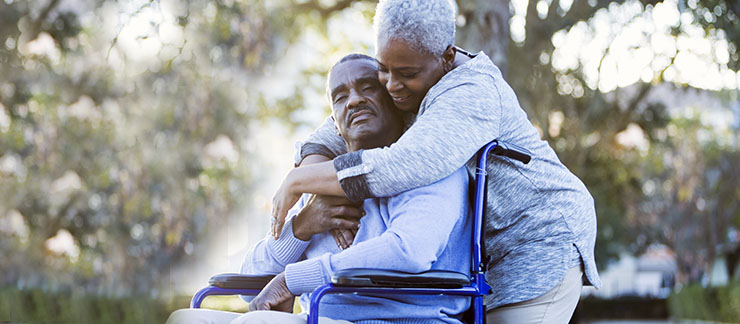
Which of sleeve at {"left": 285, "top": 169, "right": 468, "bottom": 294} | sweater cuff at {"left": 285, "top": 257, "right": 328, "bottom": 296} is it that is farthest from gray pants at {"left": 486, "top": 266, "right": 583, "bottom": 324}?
sweater cuff at {"left": 285, "top": 257, "right": 328, "bottom": 296}

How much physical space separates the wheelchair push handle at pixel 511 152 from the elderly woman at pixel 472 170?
0.03 m

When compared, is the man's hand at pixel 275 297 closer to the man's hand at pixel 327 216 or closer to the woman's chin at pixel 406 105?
the man's hand at pixel 327 216

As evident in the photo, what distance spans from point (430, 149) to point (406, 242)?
0.23 m

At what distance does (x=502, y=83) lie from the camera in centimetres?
201

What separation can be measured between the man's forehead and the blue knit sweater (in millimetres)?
347

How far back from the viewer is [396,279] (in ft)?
5.56

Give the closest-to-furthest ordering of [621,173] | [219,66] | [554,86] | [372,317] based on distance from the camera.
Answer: [372,317], [554,86], [219,66], [621,173]

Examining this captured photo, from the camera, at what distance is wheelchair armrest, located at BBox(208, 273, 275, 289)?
2.24 m

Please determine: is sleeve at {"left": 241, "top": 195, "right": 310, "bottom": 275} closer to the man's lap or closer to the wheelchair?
the wheelchair

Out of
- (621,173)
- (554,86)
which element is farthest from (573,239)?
(621,173)

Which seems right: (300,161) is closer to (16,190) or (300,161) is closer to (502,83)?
(502,83)

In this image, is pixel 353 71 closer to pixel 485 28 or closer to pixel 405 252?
pixel 405 252

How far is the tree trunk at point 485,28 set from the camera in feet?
17.7

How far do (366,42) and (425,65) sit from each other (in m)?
9.07
